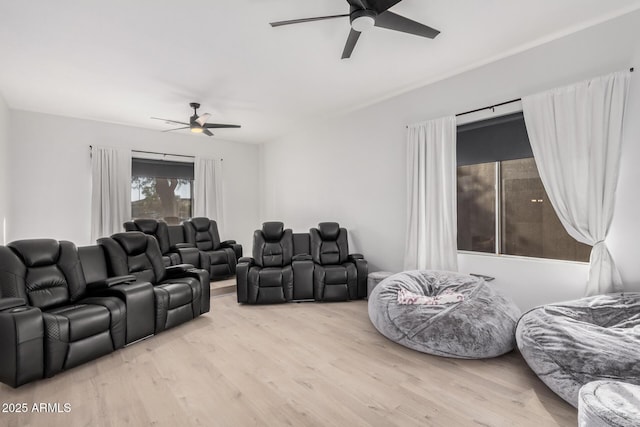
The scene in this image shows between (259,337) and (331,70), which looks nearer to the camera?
(259,337)

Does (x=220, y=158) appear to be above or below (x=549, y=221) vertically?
above

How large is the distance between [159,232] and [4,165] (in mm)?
2286

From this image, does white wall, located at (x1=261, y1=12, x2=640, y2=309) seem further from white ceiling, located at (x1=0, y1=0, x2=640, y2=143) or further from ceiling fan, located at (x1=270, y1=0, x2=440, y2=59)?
ceiling fan, located at (x1=270, y1=0, x2=440, y2=59)

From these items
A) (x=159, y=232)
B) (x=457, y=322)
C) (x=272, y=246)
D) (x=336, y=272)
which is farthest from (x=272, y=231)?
(x=457, y=322)

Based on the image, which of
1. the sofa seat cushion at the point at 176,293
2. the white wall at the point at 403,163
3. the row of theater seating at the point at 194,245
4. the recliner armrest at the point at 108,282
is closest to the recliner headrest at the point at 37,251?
the recliner armrest at the point at 108,282

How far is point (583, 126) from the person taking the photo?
2924 mm

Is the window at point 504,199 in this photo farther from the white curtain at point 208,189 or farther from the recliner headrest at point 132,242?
the white curtain at point 208,189

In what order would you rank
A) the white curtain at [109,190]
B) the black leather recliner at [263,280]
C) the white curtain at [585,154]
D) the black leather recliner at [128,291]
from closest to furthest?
1. the white curtain at [585,154]
2. the black leather recliner at [128,291]
3. the black leather recliner at [263,280]
4. the white curtain at [109,190]

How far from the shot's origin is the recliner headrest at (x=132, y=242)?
369cm

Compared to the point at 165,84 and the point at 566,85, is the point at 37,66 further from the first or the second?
the point at 566,85

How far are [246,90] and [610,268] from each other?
4457 mm

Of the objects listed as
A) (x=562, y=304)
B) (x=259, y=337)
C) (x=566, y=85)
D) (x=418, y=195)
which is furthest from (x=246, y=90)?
(x=562, y=304)

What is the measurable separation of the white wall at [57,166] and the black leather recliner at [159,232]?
43.3 inches

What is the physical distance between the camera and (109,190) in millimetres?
5824
